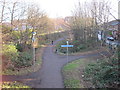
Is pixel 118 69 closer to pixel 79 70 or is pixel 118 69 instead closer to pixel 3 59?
pixel 79 70

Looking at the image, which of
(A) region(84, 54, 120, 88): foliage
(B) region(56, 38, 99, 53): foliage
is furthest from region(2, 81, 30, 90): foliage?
(B) region(56, 38, 99, 53): foliage

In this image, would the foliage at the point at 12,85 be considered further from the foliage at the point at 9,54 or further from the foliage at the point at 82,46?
the foliage at the point at 82,46

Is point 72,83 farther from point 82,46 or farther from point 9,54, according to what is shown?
point 82,46

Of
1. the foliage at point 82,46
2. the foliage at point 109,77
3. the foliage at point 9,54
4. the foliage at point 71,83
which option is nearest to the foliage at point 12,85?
the foliage at point 71,83

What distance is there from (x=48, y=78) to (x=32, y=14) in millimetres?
13441

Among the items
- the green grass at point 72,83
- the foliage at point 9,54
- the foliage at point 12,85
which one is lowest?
the green grass at point 72,83

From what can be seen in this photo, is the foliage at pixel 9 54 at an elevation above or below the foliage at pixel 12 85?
above

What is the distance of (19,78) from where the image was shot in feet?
28.8

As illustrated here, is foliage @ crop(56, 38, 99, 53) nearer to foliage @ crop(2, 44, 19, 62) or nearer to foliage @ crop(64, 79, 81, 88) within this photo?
foliage @ crop(2, 44, 19, 62)

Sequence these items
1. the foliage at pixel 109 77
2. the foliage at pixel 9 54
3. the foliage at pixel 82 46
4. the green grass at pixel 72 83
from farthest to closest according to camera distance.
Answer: the foliage at pixel 82 46 → the foliage at pixel 9 54 → the green grass at pixel 72 83 → the foliage at pixel 109 77

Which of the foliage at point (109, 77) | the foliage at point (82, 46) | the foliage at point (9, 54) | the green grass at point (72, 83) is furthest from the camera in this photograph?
the foliage at point (82, 46)

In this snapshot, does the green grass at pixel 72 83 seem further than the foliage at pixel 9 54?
No

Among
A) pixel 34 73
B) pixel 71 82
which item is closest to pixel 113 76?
pixel 71 82

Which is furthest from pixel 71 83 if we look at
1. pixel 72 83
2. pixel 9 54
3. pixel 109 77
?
pixel 9 54
